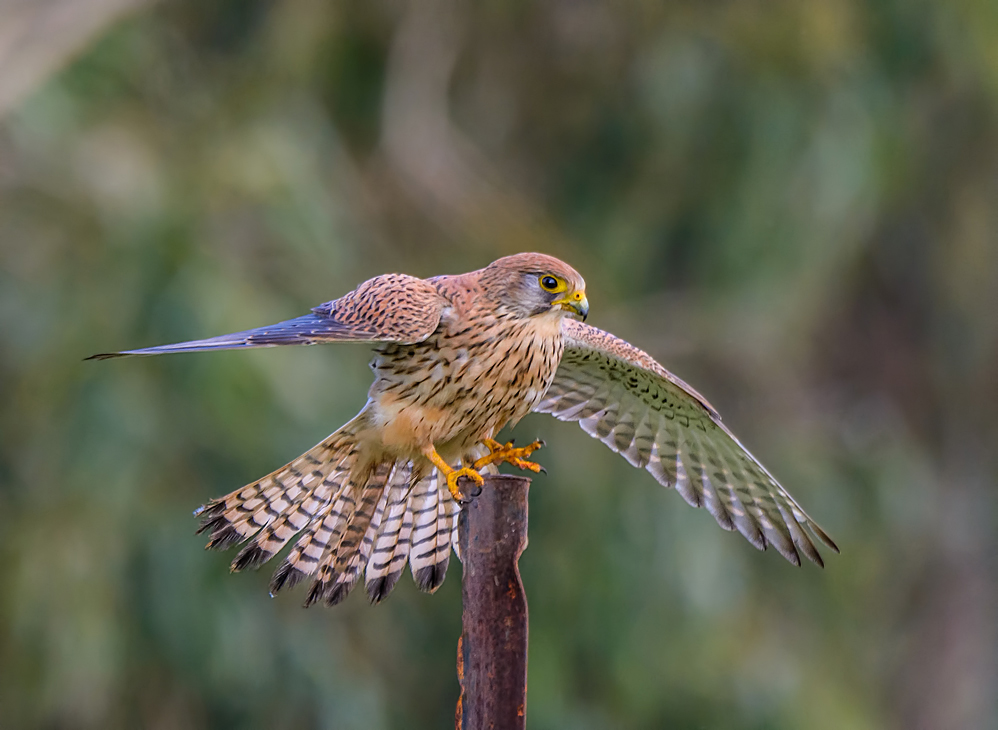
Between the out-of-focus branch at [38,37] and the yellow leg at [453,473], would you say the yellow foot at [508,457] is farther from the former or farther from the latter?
the out-of-focus branch at [38,37]

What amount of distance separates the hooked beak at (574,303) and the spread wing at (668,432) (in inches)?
11.5

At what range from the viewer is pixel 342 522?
142 inches

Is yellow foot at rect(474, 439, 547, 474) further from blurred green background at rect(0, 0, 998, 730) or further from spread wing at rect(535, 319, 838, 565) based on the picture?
blurred green background at rect(0, 0, 998, 730)

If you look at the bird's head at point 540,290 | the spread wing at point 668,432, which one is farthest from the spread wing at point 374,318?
the spread wing at point 668,432

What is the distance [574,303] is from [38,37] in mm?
4459

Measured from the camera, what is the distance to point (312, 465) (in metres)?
3.66

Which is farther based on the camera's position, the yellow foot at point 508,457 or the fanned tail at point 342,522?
the yellow foot at point 508,457

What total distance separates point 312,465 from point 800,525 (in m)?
1.39

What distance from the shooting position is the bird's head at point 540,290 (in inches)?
141

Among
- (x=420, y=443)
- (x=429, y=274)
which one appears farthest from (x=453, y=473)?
(x=429, y=274)

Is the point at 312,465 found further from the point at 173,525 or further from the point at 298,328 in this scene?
the point at 173,525

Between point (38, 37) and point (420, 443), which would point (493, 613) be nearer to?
point (420, 443)

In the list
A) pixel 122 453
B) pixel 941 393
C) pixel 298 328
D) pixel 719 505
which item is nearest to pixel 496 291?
pixel 298 328

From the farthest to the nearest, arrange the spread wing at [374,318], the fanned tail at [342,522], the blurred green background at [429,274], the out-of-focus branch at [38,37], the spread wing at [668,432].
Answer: the out-of-focus branch at [38,37]
the blurred green background at [429,274]
the spread wing at [668,432]
the fanned tail at [342,522]
the spread wing at [374,318]
